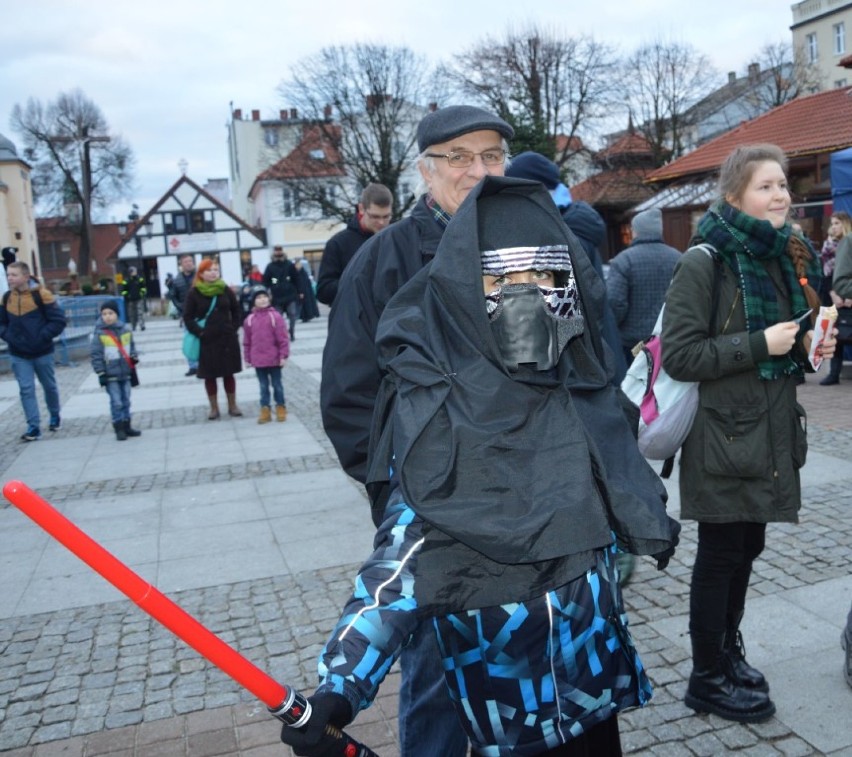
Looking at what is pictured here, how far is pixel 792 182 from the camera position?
21094 millimetres

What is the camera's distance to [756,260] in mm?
3111

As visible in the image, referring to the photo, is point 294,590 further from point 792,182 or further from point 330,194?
point 330,194

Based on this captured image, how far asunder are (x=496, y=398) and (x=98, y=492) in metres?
6.29

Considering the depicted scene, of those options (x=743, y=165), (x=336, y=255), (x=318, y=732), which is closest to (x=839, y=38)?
(x=336, y=255)

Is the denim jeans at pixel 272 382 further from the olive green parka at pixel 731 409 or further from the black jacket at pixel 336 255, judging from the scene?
the olive green parka at pixel 731 409

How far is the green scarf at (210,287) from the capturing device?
33.2 feet

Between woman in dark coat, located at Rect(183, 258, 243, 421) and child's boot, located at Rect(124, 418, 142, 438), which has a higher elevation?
woman in dark coat, located at Rect(183, 258, 243, 421)

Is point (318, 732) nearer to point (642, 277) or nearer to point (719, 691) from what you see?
point (719, 691)

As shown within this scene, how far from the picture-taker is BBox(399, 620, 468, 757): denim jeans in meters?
2.37

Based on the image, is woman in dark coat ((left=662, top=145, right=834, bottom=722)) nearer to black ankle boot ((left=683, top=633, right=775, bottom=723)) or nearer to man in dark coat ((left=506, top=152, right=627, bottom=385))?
black ankle boot ((left=683, top=633, right=775, bottom=723))

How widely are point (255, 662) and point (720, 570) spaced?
2044 mm

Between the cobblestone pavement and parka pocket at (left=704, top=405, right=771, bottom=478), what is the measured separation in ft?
3.05

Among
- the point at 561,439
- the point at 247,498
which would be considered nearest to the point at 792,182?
the point at 247,498

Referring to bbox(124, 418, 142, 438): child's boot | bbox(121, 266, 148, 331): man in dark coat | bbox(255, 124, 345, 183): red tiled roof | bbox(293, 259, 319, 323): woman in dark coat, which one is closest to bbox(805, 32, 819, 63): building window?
bbox(255, 124, 345, 183): red tiled roof
